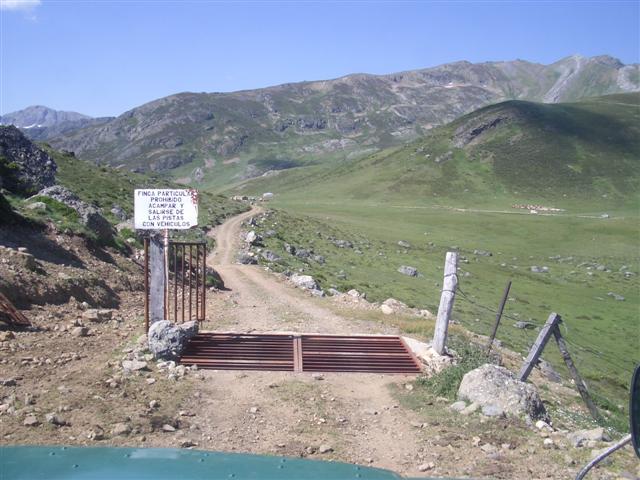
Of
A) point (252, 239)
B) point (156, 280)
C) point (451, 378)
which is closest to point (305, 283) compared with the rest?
point (156, 280)

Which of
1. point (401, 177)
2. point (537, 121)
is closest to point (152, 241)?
point (401, 177)

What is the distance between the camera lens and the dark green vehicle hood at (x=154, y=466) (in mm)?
4793

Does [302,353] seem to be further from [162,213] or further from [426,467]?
[426,467]

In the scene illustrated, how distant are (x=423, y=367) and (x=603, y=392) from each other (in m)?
11.9

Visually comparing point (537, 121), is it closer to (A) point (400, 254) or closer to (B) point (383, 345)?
(A) point (400, 254)

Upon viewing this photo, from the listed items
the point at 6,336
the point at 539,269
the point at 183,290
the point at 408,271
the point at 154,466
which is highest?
the point at 183,290

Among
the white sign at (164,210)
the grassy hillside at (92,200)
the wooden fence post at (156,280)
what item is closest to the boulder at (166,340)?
the wooden fence post at (156,280)

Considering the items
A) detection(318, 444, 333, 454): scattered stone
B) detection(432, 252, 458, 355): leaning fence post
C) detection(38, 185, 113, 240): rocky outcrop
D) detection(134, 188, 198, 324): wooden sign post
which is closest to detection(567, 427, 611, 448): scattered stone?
detection(318, 444, 333, 454): scattered stone

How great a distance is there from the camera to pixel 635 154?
144875 millimetres

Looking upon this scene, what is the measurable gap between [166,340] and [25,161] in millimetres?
21000

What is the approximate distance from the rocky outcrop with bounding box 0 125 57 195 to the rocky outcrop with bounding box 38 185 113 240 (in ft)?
7.71

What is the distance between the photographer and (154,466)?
197 inches

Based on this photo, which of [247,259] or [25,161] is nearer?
[25,161]

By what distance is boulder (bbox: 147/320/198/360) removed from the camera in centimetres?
1147
